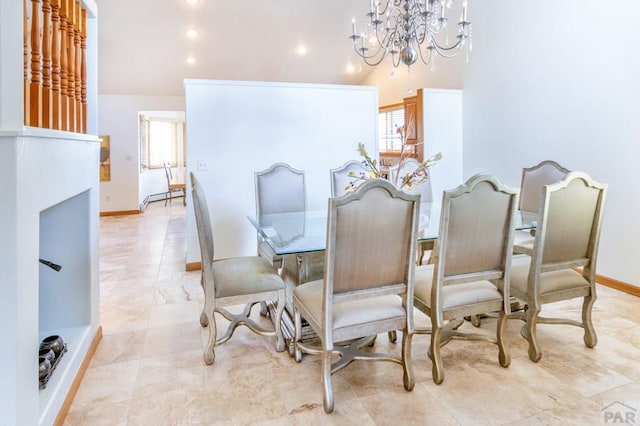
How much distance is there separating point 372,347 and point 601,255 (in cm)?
276

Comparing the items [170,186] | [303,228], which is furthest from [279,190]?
[170,186]

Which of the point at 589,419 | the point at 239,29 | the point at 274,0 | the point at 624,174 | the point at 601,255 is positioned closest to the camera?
the point at 589,419

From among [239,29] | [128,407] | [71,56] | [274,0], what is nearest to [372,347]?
[128,407]

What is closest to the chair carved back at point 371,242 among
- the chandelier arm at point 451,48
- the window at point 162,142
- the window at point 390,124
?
the chandelier arm at point 451,48

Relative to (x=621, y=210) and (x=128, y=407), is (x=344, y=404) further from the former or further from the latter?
(x=621, y=210)

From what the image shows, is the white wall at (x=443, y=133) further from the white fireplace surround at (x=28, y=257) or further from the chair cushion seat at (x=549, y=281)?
the white fireplace surround at (x=28, y=257)

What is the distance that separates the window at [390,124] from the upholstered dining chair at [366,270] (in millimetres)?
5422

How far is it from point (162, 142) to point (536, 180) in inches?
373

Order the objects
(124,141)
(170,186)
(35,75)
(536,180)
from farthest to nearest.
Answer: (170,186) → (124,141) → (536,180) → (35,75)

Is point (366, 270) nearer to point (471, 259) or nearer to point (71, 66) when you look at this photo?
point (471, 259)

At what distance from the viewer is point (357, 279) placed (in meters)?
1.82

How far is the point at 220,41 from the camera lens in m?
6.05

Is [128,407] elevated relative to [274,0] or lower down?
lower down

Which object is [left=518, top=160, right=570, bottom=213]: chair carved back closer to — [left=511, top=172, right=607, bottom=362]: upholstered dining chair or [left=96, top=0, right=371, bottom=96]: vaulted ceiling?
[left=511, top=172, right=607, bottom=362]: upholstered dining chair
